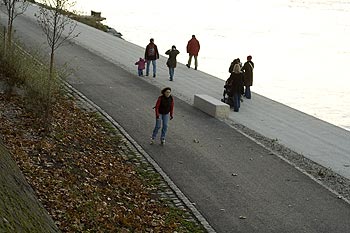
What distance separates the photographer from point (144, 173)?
39.3 ft

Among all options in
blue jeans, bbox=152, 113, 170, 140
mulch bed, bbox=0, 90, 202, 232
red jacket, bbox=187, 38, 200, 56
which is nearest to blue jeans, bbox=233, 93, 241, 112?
blue jeans, bbox=152, 113, 170, 140

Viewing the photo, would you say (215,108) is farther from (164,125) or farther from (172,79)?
(172,79)

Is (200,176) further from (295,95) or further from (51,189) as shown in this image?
(295,95)

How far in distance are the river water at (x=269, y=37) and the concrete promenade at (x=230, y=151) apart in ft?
19.4

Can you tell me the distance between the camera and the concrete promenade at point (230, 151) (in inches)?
415

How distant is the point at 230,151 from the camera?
46.2 feet

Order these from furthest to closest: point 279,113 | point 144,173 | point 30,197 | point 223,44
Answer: point 223,44, point 279,113, point 144,173, point 30,197

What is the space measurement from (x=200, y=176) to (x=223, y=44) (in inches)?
1299

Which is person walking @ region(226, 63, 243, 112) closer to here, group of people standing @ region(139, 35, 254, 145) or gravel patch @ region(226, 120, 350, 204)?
group of people standing @ region(139, 35, 254, 145)

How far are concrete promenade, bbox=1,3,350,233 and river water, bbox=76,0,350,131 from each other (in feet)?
19.4

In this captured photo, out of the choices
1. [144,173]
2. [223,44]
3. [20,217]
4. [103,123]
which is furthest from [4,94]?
[223,44]

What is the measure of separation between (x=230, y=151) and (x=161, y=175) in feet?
8.71

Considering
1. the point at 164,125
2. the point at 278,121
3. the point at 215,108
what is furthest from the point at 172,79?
the point at 164,125

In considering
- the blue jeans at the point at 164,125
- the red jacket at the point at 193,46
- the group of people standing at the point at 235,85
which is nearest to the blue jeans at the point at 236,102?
the group of people standing at the point at 235,85
